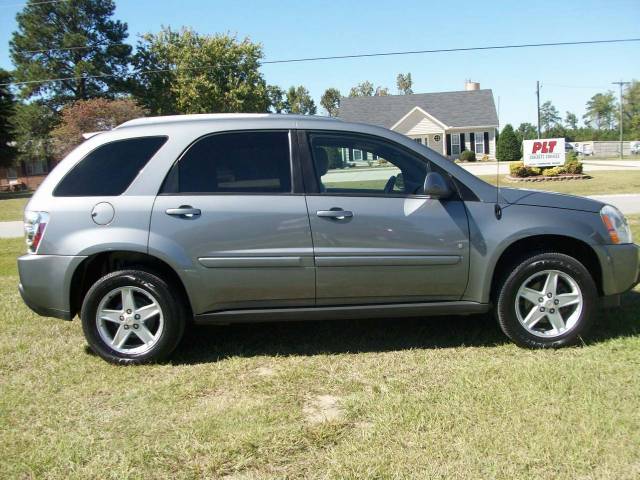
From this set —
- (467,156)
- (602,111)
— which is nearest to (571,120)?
(602,111)

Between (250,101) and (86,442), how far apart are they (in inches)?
2020

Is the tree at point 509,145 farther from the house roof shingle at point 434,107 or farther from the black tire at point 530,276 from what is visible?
the black tire at point 530,276

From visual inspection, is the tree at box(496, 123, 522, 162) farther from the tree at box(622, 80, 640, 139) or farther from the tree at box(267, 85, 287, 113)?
the tree at box(622, 80, 640, 139)

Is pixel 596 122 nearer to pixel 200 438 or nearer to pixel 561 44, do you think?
pixel 561 44

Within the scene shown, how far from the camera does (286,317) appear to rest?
13.4 feet

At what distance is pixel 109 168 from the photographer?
4078mm

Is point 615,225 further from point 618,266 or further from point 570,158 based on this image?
point 570,158

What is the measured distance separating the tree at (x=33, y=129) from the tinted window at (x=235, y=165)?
46.8 m

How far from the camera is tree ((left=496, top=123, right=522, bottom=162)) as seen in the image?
35875 millimetres

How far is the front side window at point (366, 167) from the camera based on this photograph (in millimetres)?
4086

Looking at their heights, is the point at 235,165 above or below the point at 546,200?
above

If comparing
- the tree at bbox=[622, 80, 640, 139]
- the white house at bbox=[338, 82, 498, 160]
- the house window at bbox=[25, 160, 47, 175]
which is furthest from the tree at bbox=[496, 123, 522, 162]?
the tree at bbox=[622, 80, 640, 139]

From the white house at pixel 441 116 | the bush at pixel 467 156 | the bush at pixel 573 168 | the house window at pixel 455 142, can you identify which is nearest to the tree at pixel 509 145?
the bush at pixel 467 156

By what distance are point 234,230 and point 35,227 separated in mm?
1500
